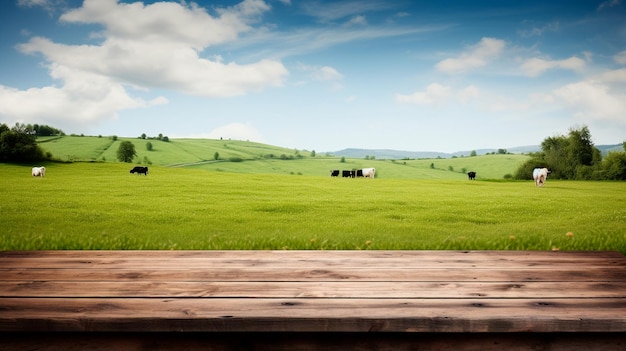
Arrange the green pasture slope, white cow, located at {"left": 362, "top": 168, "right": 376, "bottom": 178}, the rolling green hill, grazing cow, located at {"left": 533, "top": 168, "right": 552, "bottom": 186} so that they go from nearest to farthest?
1. the green pasture slope
2. grazing cow, located at {"left": 533, "top": 168, "right": 552, "bottom": 186}
3. white cow, located at {"left": 362, "top": 168, "right": 376, "bottom": 178}
4. the rolling green hill

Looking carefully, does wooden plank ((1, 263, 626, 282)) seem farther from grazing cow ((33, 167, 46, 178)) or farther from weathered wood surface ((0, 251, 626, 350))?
grazing cow ((33, 167, 46, 178))

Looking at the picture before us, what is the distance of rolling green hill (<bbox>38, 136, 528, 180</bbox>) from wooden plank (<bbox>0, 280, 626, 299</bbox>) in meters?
78.4

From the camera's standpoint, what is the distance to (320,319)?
234 cm

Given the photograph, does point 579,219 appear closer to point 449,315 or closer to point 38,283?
point 449,315

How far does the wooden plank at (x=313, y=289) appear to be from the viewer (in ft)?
8.94

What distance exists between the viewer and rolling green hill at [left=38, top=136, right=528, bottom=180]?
272 ft

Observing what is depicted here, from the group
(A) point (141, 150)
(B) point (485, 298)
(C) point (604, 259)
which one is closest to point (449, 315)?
(B) point (485, 298)

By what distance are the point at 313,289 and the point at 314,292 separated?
0.07 metres

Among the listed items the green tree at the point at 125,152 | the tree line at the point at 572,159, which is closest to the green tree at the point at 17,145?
the green tree at the point at 125,152

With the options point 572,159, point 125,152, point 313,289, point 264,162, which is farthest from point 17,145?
point 572,159

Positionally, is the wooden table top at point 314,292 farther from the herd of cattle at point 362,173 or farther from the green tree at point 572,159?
the green tree at point 572,159

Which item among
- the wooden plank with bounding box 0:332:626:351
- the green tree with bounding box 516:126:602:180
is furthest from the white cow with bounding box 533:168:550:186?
the wooden plank with bounding box 0:332:626:351

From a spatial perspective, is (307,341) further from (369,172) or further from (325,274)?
(369,172)

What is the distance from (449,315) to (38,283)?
10.0 ft
